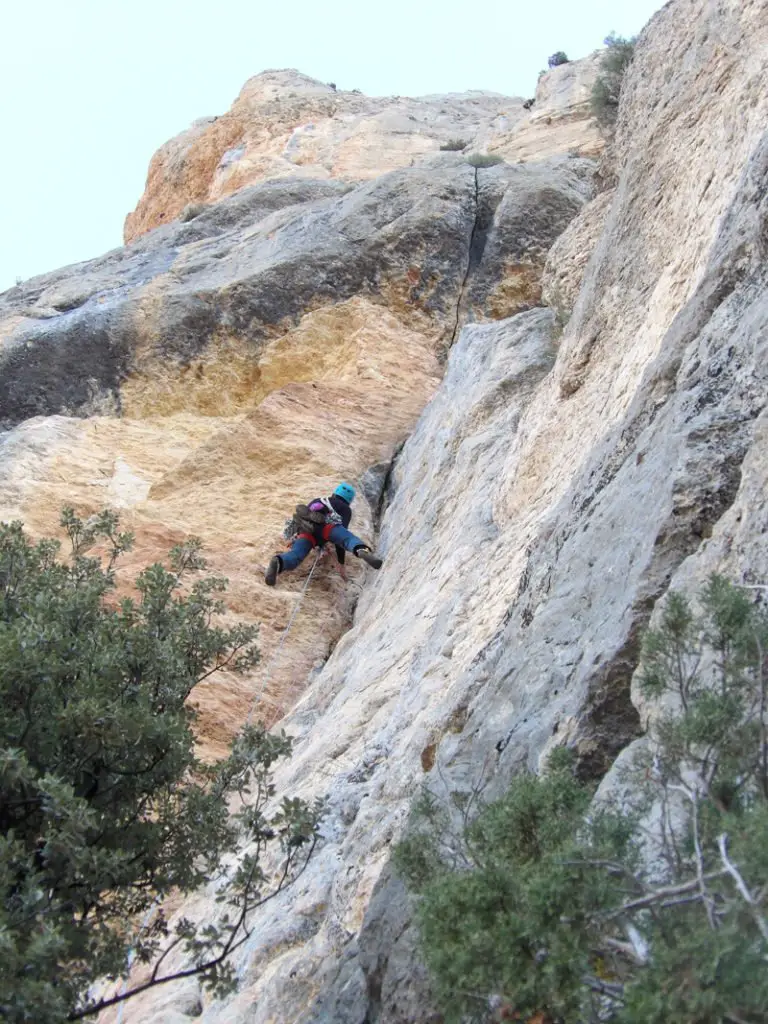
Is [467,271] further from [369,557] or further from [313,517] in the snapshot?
[369,557]

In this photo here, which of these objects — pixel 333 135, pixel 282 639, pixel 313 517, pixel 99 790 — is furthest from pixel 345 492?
pixel 333 135

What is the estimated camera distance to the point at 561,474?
400 inches

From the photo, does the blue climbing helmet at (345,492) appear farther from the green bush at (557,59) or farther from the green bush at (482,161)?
the green bush at (557,59)

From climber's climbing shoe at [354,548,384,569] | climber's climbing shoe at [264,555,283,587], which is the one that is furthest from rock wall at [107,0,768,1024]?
climber's climbing shoe at [264,555,283,587]

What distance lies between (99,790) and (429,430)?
952 cm

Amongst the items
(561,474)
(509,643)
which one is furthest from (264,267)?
(509,643)

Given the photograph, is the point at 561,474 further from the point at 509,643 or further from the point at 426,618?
the point at 509,643

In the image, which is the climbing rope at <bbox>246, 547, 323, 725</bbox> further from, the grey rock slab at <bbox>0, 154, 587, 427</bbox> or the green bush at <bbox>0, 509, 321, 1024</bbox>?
the grey rock slab at <bbox>0, 154, 587, 427</bbox>

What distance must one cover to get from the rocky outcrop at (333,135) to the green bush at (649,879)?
20.0 meters

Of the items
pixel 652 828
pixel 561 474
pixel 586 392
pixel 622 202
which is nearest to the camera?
pixel 652 828

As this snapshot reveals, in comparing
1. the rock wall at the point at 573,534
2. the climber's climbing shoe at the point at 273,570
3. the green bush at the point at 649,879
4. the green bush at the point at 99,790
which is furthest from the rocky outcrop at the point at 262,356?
the green bush at the point at 649,879

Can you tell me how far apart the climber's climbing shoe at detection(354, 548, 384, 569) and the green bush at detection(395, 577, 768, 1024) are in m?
9.74

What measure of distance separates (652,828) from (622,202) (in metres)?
8.38

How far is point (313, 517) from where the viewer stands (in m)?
14.9
